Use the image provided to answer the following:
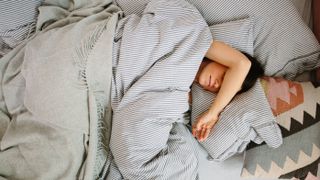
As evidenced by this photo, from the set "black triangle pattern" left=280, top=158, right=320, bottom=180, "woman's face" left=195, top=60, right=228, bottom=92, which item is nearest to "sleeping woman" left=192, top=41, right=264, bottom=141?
"woman's face" left=195, top=60, right=228, bottom=92

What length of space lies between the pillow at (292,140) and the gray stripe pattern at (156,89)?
0.69 ft

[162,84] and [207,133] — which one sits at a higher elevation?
[162,84]

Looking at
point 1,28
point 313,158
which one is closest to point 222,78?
point 313,158

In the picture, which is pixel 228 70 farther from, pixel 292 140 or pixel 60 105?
pixel 60 105

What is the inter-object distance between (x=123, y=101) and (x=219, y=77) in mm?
333

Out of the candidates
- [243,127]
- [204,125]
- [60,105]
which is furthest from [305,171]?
→ [60,105]

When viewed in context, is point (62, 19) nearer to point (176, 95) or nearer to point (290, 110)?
point (176, 95)

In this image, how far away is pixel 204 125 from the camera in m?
1.08

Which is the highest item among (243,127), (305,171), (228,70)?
(228,70)

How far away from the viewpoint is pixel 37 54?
107 cm

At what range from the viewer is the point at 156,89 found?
107cm

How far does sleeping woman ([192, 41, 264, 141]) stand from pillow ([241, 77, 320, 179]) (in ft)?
0.28

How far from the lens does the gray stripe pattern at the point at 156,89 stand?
40.8 inches

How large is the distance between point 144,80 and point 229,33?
13.3 inches
